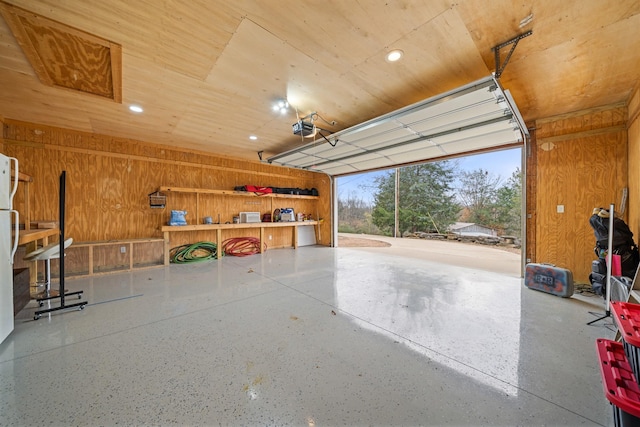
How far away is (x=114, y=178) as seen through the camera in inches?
190

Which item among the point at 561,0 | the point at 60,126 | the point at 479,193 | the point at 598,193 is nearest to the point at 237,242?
the point at 60,126

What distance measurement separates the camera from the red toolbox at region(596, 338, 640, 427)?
0.90 m

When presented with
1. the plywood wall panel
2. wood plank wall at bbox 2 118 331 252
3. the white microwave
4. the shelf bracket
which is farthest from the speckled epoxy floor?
the white microwave

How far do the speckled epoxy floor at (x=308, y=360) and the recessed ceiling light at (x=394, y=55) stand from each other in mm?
2707

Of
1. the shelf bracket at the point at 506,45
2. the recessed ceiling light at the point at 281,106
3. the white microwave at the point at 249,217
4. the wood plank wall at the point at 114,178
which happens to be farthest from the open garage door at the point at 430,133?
the wood plank wall at the point at 114,178

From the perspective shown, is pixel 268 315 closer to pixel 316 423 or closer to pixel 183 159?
pixel 316 423

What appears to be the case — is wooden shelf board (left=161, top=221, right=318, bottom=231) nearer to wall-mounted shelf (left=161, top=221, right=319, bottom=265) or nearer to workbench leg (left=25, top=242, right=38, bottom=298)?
wall-mounted shelf (left=161, top=221, right=319, bottom=265)

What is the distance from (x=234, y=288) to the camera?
11.5 feet

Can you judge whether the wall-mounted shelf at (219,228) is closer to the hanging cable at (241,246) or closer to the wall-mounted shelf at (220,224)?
the wall-mounted shelf at (220,224)

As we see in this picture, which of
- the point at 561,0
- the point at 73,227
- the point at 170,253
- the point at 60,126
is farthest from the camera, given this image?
the point at 170,253

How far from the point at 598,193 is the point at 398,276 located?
317 cm

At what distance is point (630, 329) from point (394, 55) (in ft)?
8.38

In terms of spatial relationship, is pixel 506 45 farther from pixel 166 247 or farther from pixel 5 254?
pixel 166 247

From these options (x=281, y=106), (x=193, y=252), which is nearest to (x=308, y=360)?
(x=281, y=106)
